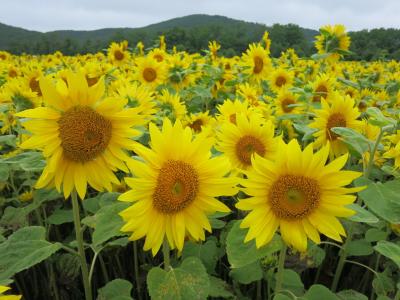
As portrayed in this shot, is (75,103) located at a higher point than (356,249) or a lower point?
higher

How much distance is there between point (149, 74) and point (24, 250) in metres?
4.36

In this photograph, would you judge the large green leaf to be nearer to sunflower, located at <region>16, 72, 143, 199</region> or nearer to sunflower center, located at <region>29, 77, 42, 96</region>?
sunflower, located at <region>16, 72, 143, 199</region>

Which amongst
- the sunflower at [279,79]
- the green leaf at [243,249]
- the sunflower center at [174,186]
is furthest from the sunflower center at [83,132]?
the sunflower at [279,79]

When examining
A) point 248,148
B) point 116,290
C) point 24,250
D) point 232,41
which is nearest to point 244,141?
point 248,148

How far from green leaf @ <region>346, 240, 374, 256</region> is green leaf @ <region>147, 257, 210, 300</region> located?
41.9 inches

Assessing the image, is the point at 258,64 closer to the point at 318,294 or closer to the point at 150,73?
the point at 150,73

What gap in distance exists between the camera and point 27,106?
131 inches

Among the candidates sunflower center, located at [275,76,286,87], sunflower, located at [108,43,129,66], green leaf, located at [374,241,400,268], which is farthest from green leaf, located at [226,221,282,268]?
sunflower, located at [108,43,129,66]

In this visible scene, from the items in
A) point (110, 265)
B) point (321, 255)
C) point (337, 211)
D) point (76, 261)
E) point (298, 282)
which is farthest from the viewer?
point (110, 265)

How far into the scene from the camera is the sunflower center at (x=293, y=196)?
161 centimetres

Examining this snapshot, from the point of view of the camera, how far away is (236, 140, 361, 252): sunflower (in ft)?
5.14

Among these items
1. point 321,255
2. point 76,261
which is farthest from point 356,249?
point 76,261

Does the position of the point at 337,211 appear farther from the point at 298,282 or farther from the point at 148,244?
the point at 148,244

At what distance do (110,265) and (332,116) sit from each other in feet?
6.22
